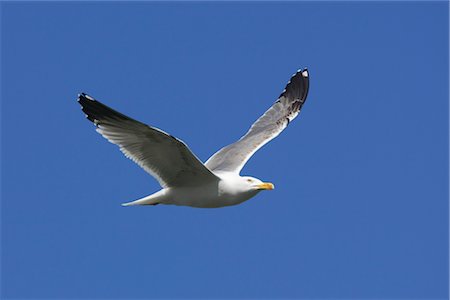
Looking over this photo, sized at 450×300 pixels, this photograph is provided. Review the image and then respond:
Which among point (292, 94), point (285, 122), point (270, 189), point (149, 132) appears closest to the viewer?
point (149, 132)

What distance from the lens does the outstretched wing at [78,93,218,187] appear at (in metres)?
8.68

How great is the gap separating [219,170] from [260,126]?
5.83 ft

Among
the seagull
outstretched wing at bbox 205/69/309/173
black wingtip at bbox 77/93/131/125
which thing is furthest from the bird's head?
black wingtip at bbox 77/93/131/125

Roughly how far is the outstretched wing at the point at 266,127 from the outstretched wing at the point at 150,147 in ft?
3.17

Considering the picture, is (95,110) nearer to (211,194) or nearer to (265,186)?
(211,194)

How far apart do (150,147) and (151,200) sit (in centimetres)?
75

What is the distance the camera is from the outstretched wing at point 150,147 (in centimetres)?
868

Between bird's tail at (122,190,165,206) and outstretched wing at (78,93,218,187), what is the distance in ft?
0.39

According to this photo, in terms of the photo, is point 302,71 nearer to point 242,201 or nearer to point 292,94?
point 292,94

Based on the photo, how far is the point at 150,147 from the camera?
8.92 m

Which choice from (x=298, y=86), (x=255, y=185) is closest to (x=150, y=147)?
(x=255, y=185)

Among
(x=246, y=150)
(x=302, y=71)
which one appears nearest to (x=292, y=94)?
(x=302, y=71)

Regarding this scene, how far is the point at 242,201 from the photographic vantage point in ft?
30.6

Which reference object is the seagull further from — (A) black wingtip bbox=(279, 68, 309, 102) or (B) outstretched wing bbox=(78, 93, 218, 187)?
(A) black wingtip bbox=(279, 68, 309, 102)
